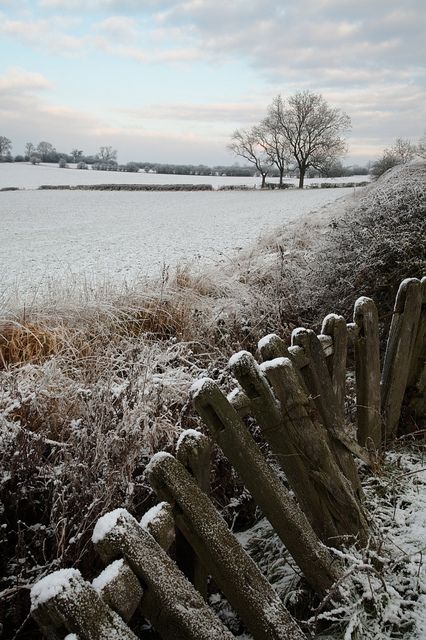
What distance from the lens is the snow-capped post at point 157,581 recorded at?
1349mm

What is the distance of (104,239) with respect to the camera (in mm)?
15836

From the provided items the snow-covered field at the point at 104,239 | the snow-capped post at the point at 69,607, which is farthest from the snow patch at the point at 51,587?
the snow-covered field at the point at 104,239

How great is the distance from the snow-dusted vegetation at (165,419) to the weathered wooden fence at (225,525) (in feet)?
0.70

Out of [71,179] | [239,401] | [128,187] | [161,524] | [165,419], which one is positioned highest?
[71,179]

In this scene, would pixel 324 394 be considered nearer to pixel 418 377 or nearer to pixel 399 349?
pixel 399 349

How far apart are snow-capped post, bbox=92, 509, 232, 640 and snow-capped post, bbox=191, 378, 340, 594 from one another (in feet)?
1.61

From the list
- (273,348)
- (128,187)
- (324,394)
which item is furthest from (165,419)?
(128,187)

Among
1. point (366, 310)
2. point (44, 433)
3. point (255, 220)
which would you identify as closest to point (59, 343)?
point (44, 433)

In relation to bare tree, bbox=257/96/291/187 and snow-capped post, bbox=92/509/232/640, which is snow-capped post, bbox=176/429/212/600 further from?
bare tree, bbox=257/96/291/187

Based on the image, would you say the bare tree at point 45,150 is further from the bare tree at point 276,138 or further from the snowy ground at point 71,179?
the bare tree at point 276,138

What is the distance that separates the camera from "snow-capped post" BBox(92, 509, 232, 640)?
1349 millimetres

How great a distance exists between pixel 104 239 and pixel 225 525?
590 inches

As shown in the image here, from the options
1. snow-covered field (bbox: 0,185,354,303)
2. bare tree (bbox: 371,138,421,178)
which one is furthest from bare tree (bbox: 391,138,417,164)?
snow-covered field (bbox: 0,185,354,303)

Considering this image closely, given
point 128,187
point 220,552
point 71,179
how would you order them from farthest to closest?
1. point 71,179
2. point 128,187
3. point 220,552
